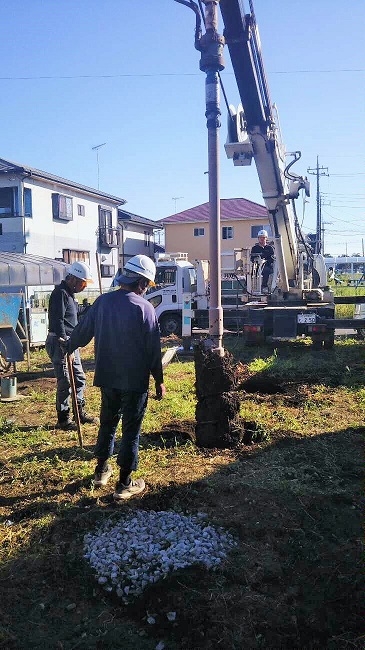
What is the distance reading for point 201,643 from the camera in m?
2.40

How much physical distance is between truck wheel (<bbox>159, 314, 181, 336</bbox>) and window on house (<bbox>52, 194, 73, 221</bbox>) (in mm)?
13940

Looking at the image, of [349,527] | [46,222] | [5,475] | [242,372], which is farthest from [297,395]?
[46,222]

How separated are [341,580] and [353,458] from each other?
1.91m

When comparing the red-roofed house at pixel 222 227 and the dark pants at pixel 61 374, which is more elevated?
the red-roofed house at pixel 222 227

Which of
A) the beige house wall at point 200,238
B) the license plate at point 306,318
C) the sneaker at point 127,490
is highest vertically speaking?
the beige house wall at point 200,238

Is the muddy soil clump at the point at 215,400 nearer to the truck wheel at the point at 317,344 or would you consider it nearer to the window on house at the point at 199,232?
the truck wheel at the point at 317,344

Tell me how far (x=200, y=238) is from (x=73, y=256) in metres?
11.1

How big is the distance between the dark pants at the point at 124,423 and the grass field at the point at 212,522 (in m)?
0.30

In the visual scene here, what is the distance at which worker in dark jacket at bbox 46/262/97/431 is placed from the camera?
555 cm

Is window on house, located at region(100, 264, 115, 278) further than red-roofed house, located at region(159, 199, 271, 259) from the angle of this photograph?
No

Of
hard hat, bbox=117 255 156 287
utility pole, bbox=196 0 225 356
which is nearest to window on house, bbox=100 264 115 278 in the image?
utility pole, bbox=196 0 225 356

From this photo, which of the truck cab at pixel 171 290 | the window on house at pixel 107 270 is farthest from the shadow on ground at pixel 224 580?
the window on house at pixel 107 270

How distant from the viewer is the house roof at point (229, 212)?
3453 cm

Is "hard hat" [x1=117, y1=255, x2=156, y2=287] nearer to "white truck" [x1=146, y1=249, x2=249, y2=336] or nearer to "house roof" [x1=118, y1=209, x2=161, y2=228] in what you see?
"white truck" [x1=146, y1=249, x2=249, y2=336]
